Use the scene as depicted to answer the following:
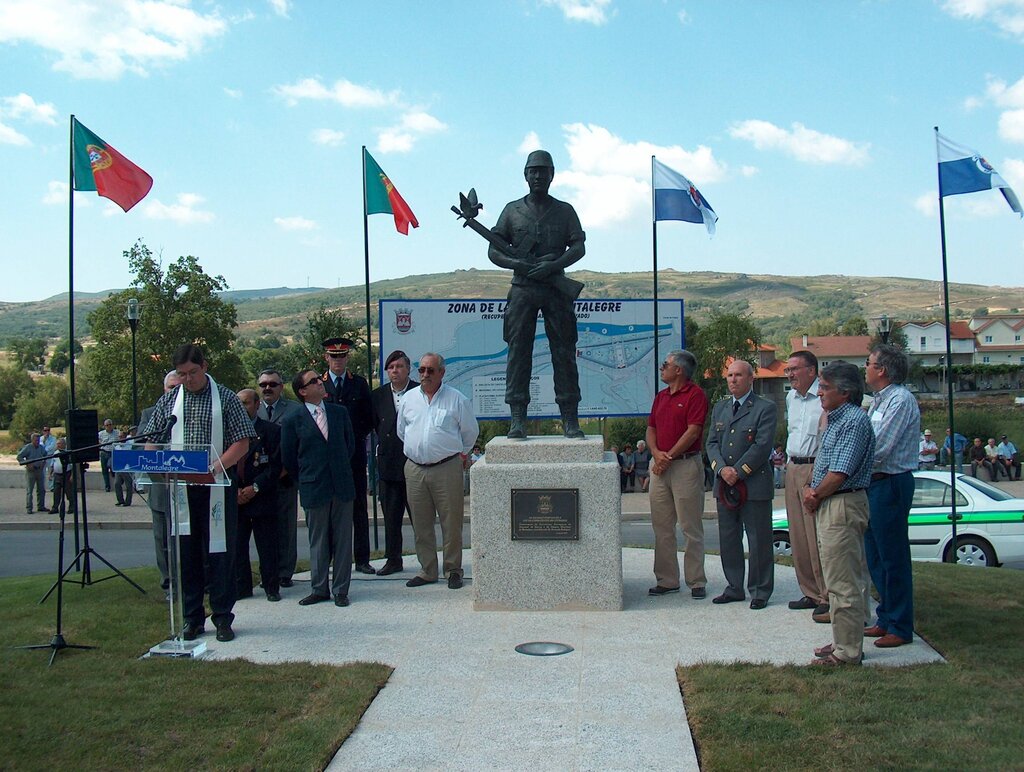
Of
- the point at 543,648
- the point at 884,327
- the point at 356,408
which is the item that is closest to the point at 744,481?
the point at 543,648

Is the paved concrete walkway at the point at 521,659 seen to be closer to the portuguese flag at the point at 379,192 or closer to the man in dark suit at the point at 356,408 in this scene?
the man in dark suit at the point at 356,408

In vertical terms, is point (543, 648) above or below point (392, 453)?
below

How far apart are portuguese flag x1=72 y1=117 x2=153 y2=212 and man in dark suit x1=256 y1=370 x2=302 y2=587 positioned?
9.33ft

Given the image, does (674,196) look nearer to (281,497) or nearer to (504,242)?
(504,242)

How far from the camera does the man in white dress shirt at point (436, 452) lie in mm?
7773

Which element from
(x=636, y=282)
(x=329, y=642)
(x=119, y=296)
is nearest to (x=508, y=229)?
(x=329, y=642)

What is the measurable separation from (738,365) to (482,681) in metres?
3.10

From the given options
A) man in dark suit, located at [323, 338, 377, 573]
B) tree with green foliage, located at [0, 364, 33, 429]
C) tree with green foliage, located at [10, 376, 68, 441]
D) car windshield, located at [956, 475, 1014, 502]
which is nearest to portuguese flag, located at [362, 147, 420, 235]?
man in dark suit, located at [323, 338, 377, 573]

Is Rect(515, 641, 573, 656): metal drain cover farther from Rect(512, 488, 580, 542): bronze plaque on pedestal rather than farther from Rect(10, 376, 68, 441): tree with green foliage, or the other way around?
Rect(10, 376, 68, 441): tree with green foliage

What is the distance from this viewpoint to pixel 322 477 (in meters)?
7.27

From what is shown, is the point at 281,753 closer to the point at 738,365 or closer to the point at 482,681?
the point at 482,681

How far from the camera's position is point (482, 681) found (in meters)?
5.45

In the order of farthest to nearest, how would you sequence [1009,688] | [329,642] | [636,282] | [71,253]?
1. [636,282]
2. [71,253]
3. [329,642]
4. [1009,688]

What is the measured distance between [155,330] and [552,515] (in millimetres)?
41724
